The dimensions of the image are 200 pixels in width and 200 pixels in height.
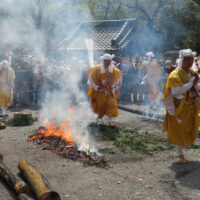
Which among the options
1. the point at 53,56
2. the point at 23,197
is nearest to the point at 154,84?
the point at 53,56

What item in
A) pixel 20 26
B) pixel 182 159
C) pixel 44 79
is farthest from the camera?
pixel 20 26

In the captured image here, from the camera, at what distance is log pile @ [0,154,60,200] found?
13.3 feet

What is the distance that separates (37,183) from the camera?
4328 millimetres

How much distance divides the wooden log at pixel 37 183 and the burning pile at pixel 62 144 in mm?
1217

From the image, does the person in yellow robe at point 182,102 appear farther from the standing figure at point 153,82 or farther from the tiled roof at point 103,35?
the tiled roof at point 103,35

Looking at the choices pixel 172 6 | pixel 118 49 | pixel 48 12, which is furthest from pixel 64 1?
pixel 172 6

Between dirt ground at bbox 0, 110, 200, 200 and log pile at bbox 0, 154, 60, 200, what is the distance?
0.58 ft

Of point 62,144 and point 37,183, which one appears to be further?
point 62,144

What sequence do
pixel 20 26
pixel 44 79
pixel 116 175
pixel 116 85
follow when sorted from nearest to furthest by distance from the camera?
pixel 116 175 < pixel 116 85 < pixel 44 79 < pixel 20 26

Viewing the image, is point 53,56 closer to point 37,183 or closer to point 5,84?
point 5,84

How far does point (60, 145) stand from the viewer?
Answer: 6.64 meters

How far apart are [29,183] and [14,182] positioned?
0.78ft

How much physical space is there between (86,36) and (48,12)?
2665 millimetres

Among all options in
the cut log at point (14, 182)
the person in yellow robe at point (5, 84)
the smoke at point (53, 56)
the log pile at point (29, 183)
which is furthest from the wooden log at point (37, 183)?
the person in yellow robe at point (5, 84)
